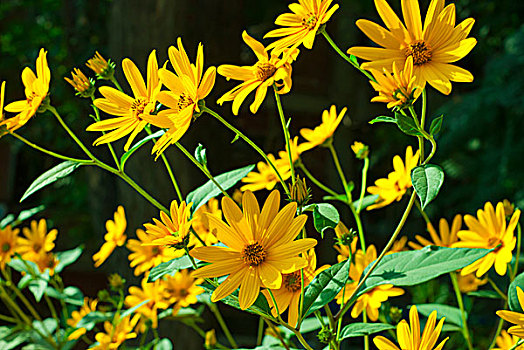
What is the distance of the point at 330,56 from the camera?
2619 mm

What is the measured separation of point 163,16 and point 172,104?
104 centimetres

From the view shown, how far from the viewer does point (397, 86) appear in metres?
0.37

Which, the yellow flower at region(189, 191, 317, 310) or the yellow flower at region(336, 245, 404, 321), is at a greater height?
the yellow flower at region(336, 245, 404, 321)

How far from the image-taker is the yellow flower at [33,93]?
0.45 metres

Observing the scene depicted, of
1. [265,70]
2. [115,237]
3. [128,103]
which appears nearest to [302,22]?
[265,70]

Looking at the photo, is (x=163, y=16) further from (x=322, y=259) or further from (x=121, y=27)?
(x=322, y=259)

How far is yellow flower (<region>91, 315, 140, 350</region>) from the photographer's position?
0.58 meters

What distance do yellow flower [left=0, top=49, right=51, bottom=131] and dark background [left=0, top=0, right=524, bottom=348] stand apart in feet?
1.79

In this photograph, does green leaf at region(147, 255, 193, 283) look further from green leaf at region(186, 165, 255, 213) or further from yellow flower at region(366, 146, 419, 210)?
yellow flower at region(366, 146, 419, 210)

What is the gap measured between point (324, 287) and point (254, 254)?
0.08m

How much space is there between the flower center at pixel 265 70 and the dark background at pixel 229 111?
27.6 inches

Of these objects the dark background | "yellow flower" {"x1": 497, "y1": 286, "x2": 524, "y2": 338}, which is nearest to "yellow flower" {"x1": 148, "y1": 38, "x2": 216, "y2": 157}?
"yellow flower" {"x1": 497, "y1": 286, "x2": 524, "y2": 338}

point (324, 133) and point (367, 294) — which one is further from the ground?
point (324, 133)

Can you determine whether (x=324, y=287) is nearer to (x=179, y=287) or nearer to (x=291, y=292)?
(x=291, y=292)
